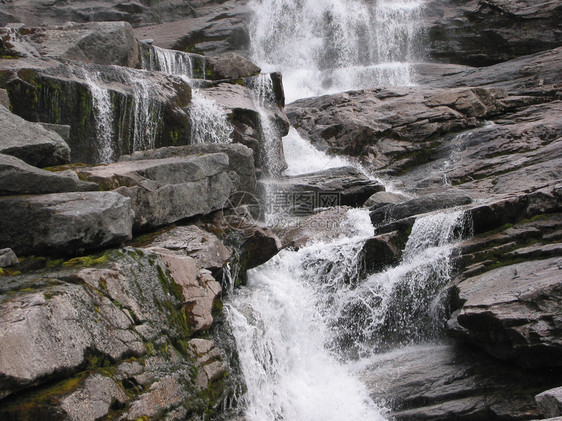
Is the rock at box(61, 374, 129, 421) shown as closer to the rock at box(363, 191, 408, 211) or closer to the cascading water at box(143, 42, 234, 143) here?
the cascading water at box(143, 42, 234, 143)

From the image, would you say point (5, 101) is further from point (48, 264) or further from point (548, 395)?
point (548, 395)

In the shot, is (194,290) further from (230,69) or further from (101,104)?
(230,69)

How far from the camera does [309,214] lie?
16469 millimetres

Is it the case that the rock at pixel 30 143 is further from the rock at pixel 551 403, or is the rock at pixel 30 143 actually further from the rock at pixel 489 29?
the rock at pixel 489 29

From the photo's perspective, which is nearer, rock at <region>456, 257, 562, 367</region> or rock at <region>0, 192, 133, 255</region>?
rock at <region>0, 192, 133, 255</region>

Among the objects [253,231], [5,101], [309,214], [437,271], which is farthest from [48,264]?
[309,214]

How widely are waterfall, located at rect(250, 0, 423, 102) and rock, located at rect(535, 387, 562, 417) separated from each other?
74.0 ft

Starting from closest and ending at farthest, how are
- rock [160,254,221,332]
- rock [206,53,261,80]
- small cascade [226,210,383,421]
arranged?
rock [160,254,221,332], small cascade [226,210,383,421], rock [206,53,261,80]

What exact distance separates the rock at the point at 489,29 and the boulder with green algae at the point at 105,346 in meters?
24.4

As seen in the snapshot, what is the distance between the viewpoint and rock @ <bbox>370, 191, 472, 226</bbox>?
45.0 feet

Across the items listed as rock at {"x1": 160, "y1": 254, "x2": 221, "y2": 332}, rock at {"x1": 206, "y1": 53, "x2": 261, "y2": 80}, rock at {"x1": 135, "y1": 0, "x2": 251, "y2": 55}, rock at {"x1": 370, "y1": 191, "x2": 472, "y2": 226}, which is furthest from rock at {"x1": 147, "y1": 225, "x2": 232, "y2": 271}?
rock at {"x1": 135, "y1": 0, "x2": 251, "y2": 55}

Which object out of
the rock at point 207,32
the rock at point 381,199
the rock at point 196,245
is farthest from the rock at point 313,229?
the rock at point 207,32

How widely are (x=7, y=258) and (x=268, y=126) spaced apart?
12716 millimetres

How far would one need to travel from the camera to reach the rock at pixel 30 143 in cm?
853
